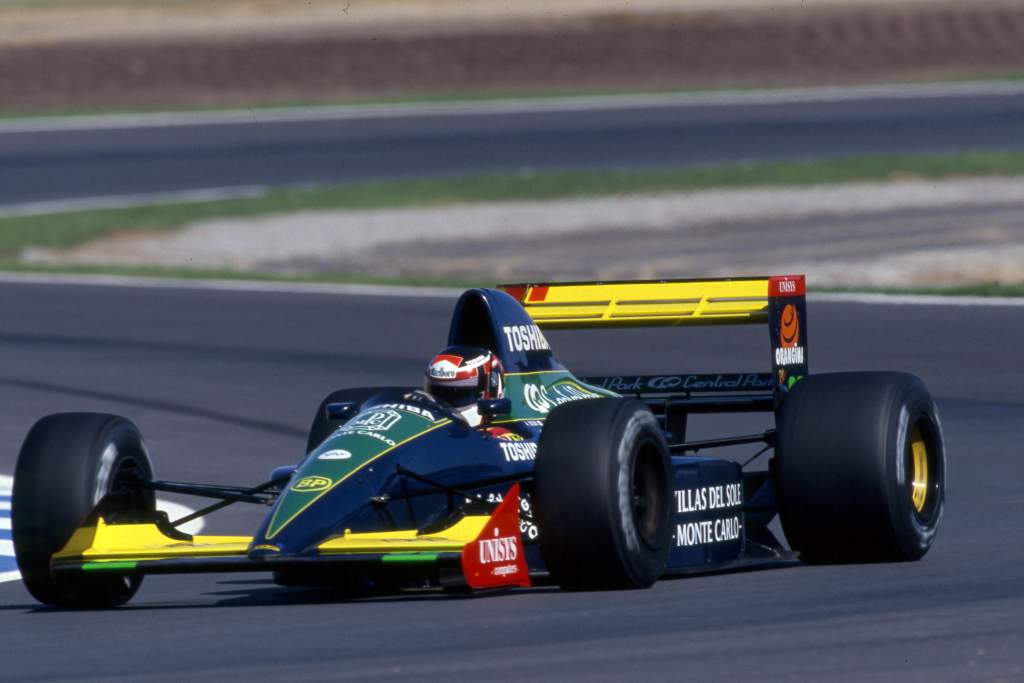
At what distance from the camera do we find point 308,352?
17.9 metres

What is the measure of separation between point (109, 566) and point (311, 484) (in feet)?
2.62

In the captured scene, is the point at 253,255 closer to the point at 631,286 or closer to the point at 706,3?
the point at 631,286

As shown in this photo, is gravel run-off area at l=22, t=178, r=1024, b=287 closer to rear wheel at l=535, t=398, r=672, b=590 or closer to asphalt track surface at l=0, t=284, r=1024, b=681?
asphalt track surface at l=0, t=284, r=1024, b=681

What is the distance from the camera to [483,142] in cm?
3603

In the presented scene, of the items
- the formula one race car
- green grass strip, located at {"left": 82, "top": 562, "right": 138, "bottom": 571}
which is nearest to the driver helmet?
the formula one race car

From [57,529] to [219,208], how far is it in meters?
22.4

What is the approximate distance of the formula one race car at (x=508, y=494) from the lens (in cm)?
774

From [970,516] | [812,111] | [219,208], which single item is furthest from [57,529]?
[812,111]

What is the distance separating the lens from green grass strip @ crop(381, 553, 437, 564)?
7.49 meters

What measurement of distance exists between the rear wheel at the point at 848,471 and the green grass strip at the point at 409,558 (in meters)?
1.83

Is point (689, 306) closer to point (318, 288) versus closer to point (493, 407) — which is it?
point (493, 407)

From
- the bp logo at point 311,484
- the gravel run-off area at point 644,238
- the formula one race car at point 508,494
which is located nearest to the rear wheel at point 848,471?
the formula one race car at point 508,494

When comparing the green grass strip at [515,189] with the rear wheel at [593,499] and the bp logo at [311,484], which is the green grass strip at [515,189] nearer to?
the bp logo at [311,484]

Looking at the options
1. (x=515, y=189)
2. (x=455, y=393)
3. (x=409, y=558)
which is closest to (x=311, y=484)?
(x=409, y=558)
